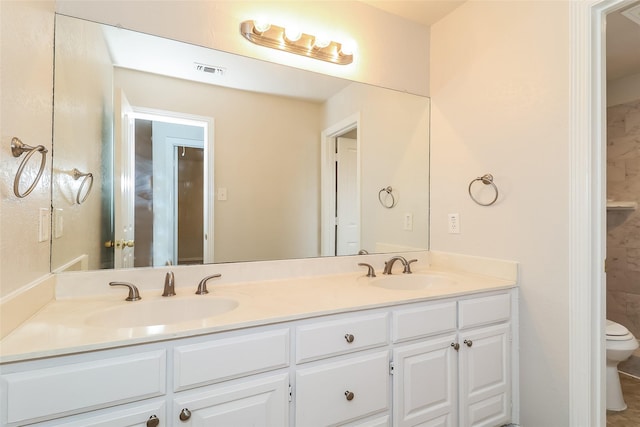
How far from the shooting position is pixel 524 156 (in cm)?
157

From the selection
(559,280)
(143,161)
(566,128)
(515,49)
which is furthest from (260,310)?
(515,49)

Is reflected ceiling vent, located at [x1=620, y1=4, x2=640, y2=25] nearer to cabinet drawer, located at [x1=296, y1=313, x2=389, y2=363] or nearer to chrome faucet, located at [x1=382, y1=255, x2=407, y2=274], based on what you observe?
chrome faucet, located at [x1=382, y1=255, x2=407, y2=274]

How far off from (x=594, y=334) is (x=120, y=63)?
237 cm

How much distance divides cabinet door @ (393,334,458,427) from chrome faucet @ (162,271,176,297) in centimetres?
95

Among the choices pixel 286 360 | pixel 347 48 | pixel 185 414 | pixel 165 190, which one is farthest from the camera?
pixel 347 48

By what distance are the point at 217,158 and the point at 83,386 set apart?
3.53 feet

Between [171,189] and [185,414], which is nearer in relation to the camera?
[185,414]

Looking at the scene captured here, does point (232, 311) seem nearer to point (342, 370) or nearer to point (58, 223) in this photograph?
point (342, 370)

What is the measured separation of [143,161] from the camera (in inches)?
56.6

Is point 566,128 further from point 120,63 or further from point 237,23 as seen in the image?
point 120,63

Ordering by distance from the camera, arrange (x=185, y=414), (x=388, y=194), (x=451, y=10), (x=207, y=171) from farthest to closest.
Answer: (x=388, y=194) → (x=451, y=10) → (x=207, y=171) → (x=185, y=414)

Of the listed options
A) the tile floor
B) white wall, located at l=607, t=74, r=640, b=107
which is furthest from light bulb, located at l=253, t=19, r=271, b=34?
white wall, located at l=607, t=74, r=640, b=107

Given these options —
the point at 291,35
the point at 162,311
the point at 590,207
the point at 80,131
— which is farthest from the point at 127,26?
the point at 590,207

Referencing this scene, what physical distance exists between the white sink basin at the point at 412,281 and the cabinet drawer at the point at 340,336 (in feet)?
1.62
